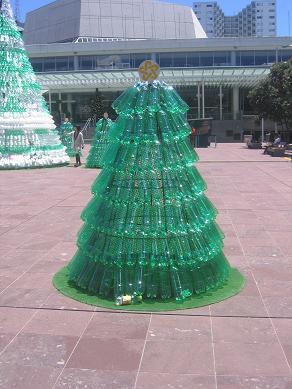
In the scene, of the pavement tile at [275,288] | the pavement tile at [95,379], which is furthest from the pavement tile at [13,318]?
the pavement tile at [275,288]

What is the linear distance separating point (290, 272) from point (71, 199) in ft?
22.5

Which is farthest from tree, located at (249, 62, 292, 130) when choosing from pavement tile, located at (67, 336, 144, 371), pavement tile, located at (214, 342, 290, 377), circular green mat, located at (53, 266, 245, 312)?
pavement tile, located at (67, 336, 144, 371)

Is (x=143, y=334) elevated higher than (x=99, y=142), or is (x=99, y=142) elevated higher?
(x=99, y=142)

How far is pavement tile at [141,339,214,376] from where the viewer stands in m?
3.71

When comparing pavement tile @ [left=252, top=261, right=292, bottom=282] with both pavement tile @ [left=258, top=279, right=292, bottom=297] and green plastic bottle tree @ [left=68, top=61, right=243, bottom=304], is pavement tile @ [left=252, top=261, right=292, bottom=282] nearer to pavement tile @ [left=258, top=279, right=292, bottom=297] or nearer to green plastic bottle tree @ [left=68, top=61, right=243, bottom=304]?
pavement tile @ [left=258, top=279, right=292, bottom=297]

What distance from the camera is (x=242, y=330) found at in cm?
436

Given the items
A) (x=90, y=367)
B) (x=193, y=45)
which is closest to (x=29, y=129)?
(x=90, y=367)

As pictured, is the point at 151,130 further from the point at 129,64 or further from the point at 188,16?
the point at 188,16

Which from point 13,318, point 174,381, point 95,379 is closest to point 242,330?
point 174,381

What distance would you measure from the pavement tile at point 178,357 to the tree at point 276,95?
33.3 metres

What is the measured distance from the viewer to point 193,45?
190 feet

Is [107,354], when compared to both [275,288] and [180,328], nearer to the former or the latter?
[180,328]

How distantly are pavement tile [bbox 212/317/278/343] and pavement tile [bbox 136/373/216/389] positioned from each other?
2.05 ft

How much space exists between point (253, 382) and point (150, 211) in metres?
2.02
